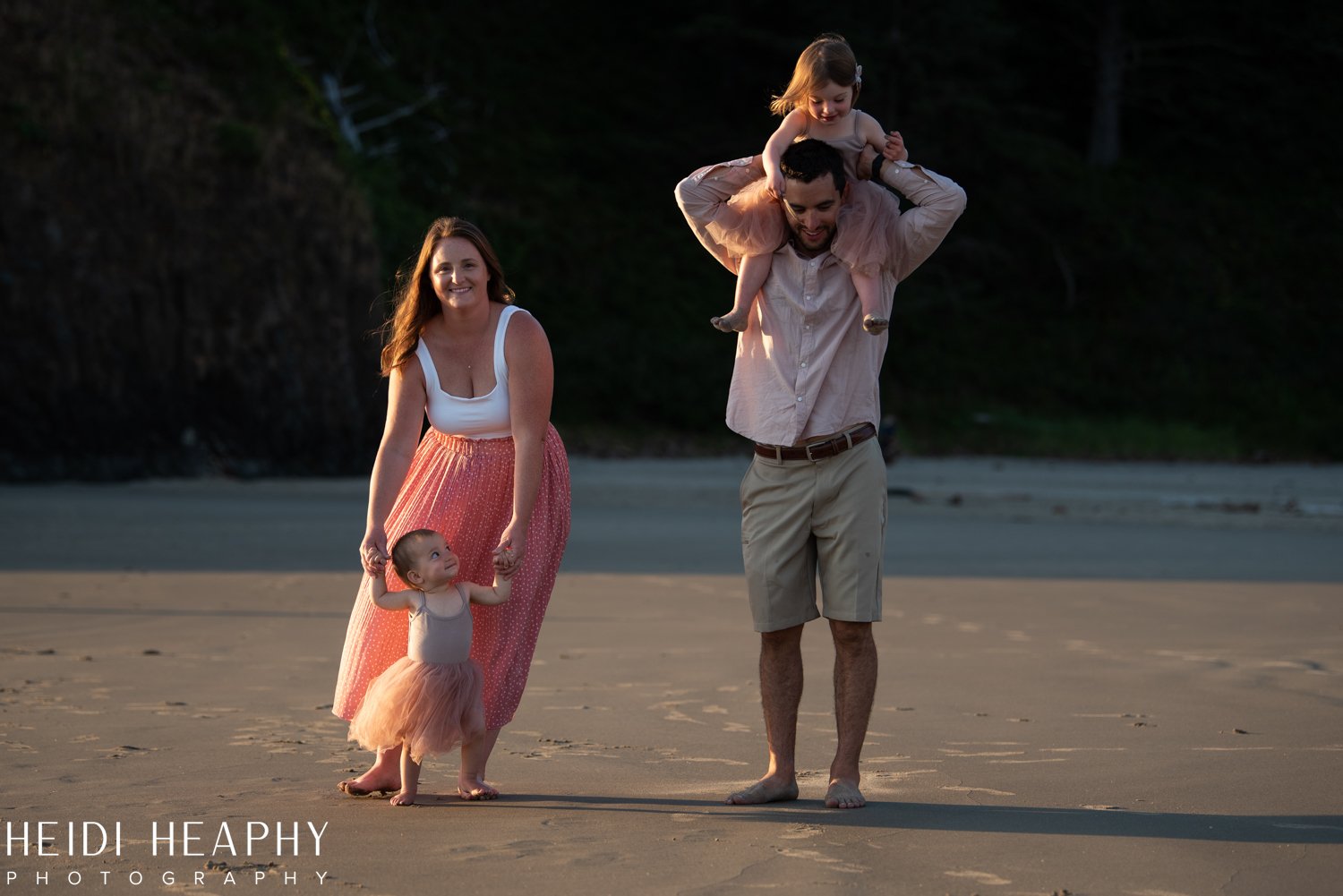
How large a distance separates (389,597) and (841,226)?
5.43 ft

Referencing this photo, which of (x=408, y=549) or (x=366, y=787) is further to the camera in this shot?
(x=366, y=787)

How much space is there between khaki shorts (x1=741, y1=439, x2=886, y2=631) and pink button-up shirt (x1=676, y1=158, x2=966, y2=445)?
0.11m

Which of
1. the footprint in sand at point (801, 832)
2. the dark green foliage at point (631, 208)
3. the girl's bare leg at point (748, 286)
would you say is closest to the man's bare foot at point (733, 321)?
the girl's bare leg at point (748, 286)

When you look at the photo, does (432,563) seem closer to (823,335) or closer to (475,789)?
(475,789)

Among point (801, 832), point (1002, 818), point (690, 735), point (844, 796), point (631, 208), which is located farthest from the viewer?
point (631, 208)

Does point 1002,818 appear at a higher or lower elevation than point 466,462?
lower

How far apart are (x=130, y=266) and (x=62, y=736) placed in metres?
13.5

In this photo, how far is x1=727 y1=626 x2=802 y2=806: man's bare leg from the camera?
4.60m

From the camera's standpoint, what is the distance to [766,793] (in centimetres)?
457

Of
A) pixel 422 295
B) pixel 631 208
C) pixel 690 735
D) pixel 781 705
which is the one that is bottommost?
pixel 690 735

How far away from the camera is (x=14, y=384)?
16.9 metres

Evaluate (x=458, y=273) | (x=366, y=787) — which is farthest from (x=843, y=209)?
(x=366, y=787)

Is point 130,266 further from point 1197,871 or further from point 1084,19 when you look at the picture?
point 1084,19

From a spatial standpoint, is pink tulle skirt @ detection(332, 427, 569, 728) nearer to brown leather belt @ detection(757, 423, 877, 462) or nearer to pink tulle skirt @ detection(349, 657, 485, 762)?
pink tulle skirt @ detection(349, 657, 485, 762)
